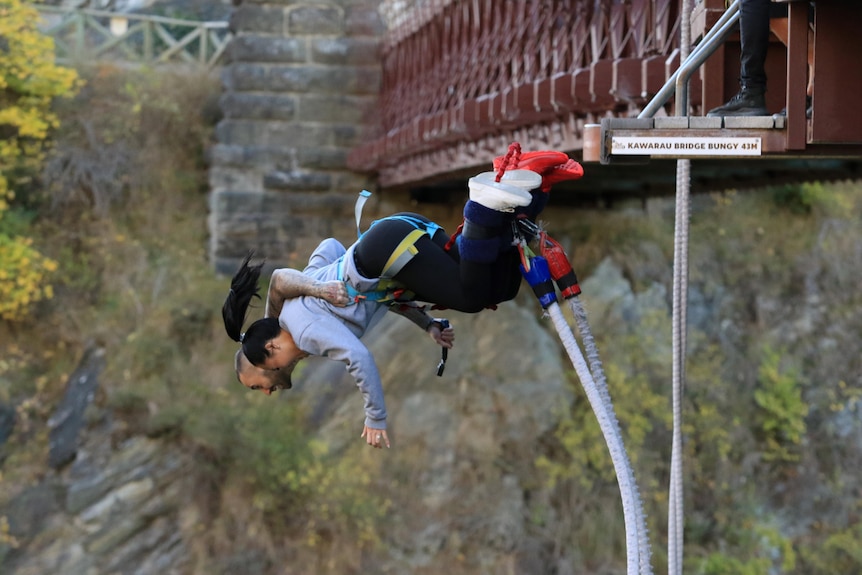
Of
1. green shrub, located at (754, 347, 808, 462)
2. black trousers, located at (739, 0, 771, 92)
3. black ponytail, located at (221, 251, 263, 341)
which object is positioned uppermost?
black trousers, located at (739, 0, 771, 92)

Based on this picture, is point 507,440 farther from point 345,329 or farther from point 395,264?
point 395,264

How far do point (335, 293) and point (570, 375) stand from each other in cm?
1070

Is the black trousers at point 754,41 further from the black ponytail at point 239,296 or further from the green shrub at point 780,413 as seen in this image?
the green shrub at point 780,413

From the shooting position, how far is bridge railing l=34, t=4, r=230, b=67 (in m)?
17.2

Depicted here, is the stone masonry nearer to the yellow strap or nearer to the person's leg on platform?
the yellow strap

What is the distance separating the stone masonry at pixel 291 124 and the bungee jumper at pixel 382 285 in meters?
Answer: 10.1

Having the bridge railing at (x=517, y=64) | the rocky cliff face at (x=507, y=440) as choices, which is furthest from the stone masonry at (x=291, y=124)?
the rocky cliff face at (x=507, y=440)

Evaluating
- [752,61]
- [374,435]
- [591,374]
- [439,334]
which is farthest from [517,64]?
[591,374]

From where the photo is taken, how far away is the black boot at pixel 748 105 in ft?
16.9

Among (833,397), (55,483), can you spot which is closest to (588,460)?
(833,397)

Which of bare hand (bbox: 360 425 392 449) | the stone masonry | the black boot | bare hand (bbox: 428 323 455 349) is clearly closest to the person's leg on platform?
the black boot

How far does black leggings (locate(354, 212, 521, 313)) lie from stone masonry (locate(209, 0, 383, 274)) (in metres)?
10.5

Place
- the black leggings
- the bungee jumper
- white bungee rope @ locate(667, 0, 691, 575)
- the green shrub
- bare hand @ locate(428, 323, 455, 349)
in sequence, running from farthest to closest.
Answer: the green shrub
white bungee rope @ locate(667, 0, 691, 575)
bare hand @ locate(428, 323, 455, 349)
the black leggings
the bungee jumper

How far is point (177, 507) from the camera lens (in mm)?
14336
